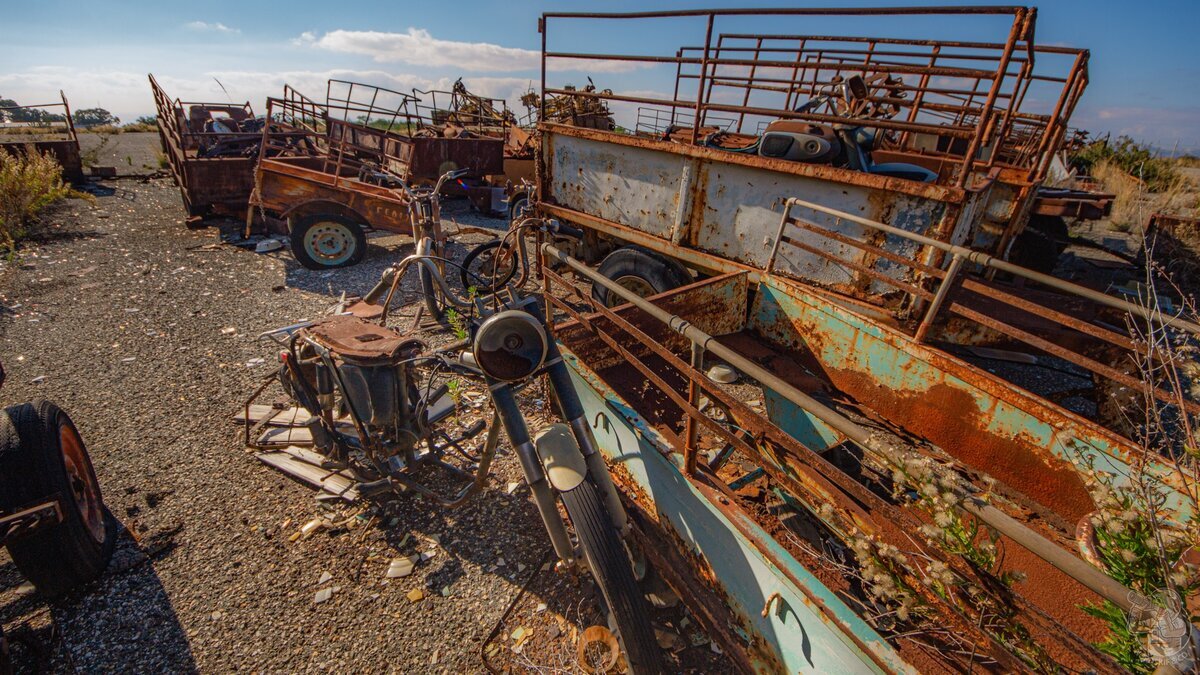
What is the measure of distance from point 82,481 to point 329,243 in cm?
464

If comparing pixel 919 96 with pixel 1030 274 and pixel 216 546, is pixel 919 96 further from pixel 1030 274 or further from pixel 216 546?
pixel 216 546

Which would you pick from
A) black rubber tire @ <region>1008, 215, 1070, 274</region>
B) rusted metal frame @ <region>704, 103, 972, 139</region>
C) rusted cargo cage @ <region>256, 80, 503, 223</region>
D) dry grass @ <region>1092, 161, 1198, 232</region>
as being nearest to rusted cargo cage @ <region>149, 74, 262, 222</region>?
rusted cargo cage @ <region>256, 80, 503, 223</region>

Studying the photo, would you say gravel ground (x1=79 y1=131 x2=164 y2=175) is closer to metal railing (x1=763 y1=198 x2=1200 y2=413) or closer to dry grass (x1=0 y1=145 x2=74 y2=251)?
dry grass (x1=0 y1=145 x2=74 y2=251)

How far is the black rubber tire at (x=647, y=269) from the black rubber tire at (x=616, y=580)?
2.78 meters

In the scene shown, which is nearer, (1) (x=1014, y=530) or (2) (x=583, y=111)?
(1) (x=1014, y=530)

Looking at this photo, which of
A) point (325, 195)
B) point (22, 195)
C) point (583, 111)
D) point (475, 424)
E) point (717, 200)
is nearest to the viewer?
point (475, 424)

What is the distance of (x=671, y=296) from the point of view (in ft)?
10.8

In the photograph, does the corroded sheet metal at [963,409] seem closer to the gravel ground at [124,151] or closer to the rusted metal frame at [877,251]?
the rusted metal frame at [877,251]

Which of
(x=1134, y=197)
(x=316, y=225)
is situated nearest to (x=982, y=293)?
(x=316, y=225)

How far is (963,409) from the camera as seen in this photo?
8.58 feet

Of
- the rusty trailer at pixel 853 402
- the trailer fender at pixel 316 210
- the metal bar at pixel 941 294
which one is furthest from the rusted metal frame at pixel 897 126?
the trailer fender at pixel 316 210

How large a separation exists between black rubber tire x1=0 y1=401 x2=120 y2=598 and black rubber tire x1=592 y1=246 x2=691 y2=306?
3490 millimetres

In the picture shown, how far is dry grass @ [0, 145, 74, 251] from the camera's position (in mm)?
6922

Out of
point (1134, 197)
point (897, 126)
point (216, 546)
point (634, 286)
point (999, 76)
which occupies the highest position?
point (999, 76)
